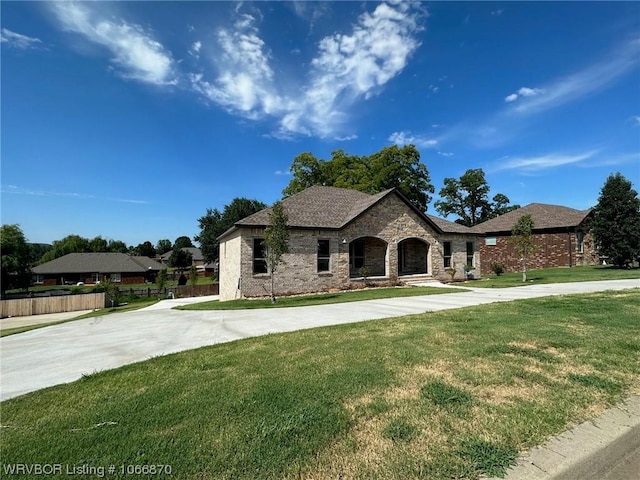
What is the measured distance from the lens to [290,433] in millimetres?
2795

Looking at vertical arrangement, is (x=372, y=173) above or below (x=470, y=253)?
above

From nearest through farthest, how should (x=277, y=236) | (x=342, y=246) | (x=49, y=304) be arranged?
(x=277, y=236)
(x=342, y=246)
(x=49, y=304)

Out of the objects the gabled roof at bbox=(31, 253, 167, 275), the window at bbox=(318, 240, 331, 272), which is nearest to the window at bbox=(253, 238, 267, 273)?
the window at bbox=(318, 240, 331, 272)

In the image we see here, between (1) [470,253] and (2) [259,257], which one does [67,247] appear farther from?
(1) [470,253]

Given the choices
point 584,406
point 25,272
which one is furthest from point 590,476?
point 25,272

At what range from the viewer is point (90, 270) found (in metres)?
51.4

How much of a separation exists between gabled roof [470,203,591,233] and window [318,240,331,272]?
14292mm

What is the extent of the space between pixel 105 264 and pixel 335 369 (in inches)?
2402

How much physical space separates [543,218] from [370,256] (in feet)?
63.6

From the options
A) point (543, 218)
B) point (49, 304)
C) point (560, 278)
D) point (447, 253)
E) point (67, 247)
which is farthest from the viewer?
point (67, 247)

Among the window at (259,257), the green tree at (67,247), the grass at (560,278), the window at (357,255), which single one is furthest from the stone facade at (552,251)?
the green tree at (67,247)

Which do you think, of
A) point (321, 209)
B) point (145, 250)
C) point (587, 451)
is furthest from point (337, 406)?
point (145, 250)

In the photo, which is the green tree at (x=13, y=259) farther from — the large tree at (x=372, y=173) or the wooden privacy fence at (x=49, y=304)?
the large tree at (x=372, y=173)

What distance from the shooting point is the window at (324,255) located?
18.2m
